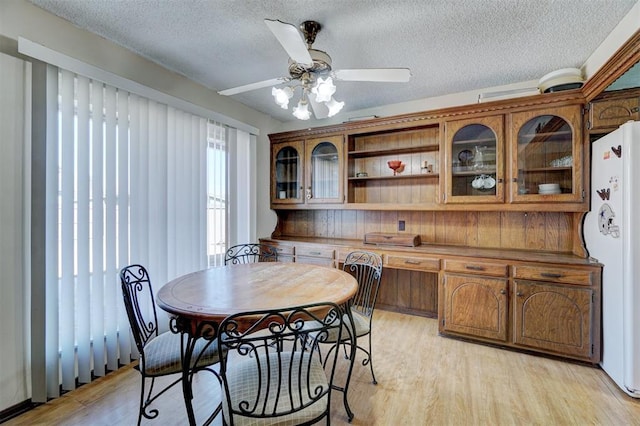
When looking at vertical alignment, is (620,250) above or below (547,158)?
below

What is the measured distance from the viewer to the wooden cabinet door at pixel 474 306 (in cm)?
256

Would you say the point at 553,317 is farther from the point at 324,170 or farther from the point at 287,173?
the point at 287,173

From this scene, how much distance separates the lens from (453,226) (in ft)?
10.7

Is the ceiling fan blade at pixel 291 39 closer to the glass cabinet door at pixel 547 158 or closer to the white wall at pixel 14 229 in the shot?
the white wall at pixel 14 229

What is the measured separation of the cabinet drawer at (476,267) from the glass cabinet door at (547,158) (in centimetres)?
66

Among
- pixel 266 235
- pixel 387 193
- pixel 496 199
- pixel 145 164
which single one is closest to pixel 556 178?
pixel 496 199

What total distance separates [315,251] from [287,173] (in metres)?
1.17

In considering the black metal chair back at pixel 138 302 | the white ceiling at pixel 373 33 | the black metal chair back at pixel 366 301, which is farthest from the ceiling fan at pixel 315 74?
the black metal chair back at pixel 138 302

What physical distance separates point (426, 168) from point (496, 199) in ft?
2.62

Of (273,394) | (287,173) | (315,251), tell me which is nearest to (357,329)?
(273,394)

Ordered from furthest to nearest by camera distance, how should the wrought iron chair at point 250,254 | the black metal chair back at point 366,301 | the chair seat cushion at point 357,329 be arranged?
the wrought iron chair at point 250,254
the black metal chair back at point 366,301
the chair seat cushion at point 357,329

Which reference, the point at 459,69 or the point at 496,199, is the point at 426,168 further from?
the point at 459,69

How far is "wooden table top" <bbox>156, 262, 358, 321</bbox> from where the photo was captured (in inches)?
57.0

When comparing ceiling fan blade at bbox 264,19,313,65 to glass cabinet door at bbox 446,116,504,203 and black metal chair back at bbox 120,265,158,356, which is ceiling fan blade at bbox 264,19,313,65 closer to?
black metal chair back at bbox 120,265,158,356
